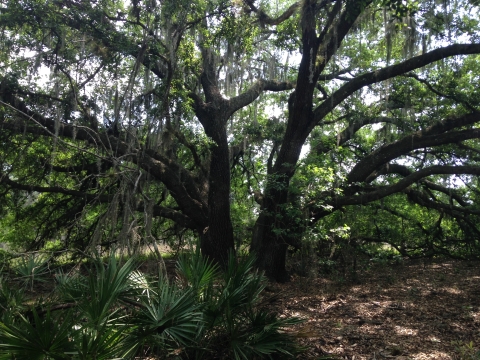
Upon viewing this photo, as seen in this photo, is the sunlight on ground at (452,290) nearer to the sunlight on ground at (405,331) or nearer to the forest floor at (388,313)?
the forest floor at (388,313)

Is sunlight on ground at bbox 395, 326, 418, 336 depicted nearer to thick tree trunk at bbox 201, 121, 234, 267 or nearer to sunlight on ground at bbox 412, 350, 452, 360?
sunlight on ground at bbox 412, 350, 452, 360

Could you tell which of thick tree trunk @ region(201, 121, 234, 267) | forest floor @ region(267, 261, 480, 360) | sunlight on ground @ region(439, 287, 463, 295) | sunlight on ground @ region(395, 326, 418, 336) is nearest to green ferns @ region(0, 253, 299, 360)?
forest floor @ region(267, 261, 480, 360)

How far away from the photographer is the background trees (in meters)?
8.19

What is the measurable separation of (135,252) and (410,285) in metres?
6.68

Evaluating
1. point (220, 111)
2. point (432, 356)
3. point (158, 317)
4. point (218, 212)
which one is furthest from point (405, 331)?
point (220, 111)

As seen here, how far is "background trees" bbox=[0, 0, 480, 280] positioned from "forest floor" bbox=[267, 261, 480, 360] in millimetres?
1357

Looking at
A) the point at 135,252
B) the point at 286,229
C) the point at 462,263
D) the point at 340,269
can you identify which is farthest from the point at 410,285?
the point at 135,252

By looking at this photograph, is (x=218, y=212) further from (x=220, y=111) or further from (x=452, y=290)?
(x=452, y=290)

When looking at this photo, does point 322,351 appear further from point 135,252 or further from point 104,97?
point 104,97

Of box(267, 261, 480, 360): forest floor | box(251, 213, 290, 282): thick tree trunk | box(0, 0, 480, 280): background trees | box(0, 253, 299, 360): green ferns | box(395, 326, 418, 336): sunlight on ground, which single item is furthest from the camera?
box(251, 213, 290, 282): thick tree trunk

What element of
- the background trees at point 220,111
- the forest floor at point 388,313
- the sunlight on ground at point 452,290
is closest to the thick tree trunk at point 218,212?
the background trees at point 220,111

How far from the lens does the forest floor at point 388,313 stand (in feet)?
17.2

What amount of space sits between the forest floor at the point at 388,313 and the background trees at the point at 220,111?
1.36 meters

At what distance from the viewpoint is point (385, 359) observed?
16.3ft
